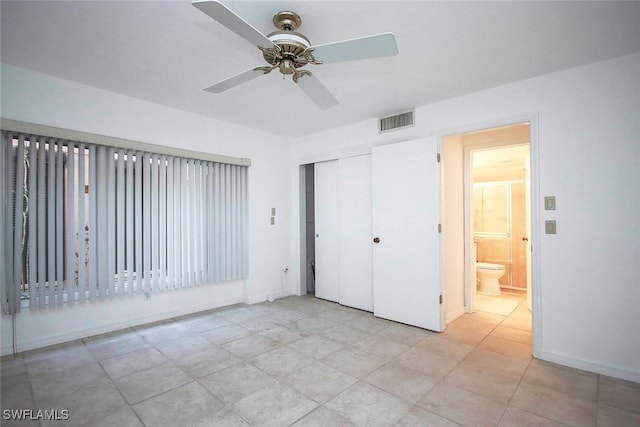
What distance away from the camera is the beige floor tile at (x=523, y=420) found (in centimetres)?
173

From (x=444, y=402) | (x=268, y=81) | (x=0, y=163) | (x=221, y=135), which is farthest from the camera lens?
(x=221, y=135)

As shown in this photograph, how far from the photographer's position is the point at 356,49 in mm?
1676

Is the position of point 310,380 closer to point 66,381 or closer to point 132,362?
point 132,362

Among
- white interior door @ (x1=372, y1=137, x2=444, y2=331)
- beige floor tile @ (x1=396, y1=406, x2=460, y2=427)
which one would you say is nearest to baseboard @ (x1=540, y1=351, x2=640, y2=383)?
white interior door @ (x1=372, y1=137, x2=444, y2=331)

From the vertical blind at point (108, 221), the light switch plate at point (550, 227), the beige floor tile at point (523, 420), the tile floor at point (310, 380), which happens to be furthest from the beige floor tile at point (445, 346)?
the vertical blind at point (108, 221)

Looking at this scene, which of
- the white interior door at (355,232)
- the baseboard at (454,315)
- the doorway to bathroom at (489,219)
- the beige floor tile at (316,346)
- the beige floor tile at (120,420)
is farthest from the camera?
the white interior door at (355,232)

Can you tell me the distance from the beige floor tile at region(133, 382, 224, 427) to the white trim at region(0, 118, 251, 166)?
2.44 metres

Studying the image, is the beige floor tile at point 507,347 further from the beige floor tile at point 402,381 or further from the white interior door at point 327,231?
the white interior door at point 327,231

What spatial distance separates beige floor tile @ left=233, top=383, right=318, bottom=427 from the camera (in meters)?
1.78

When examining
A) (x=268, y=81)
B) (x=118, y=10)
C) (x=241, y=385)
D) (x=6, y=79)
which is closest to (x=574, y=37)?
(x=268, y=81)

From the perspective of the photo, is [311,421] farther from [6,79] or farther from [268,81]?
[6,79]

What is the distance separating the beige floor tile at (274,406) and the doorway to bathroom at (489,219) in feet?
7.25

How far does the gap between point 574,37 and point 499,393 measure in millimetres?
2546

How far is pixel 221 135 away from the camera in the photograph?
3.96 meters
